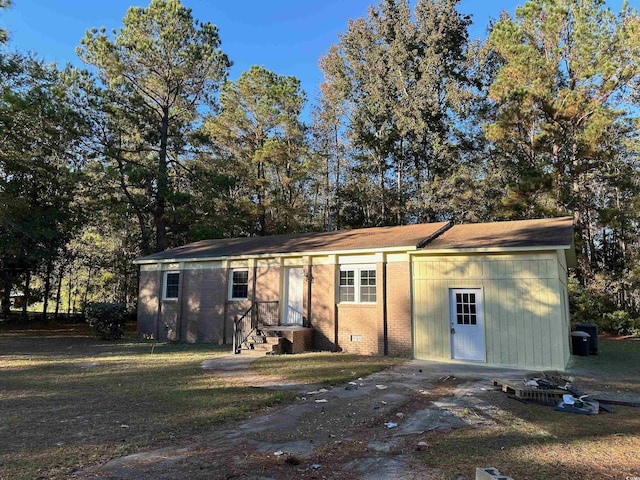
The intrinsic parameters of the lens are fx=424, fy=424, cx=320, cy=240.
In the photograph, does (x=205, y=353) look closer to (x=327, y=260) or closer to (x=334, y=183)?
(x=327, y=260)

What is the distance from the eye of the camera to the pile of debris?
6.41 m

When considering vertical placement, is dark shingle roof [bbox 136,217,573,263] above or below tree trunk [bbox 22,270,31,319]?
above

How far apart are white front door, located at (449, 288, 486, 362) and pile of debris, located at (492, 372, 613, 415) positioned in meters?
3.24

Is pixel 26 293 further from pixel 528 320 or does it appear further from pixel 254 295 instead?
pixel 528 320

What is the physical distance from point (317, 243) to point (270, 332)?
3.70 meters

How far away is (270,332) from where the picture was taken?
13.8m

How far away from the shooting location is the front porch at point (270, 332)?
13.1m

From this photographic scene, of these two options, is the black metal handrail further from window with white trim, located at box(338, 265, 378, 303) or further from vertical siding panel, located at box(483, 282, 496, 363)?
vertical siding panel, located at box(483, 282, 496, 363)

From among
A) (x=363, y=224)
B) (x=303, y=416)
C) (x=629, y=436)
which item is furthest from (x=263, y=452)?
(x=363, y=224)

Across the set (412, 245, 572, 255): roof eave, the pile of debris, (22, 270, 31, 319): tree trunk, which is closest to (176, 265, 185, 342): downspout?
(412, 245, 572, 255): roof eave

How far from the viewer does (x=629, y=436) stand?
5113 mm

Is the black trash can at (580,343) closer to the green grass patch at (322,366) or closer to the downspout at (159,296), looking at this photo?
the green grass patch at (322,366)

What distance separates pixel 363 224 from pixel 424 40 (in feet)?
40.7

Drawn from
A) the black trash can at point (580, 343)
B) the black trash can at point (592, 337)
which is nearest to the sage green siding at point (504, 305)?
the black trash can at point (580, 343)
